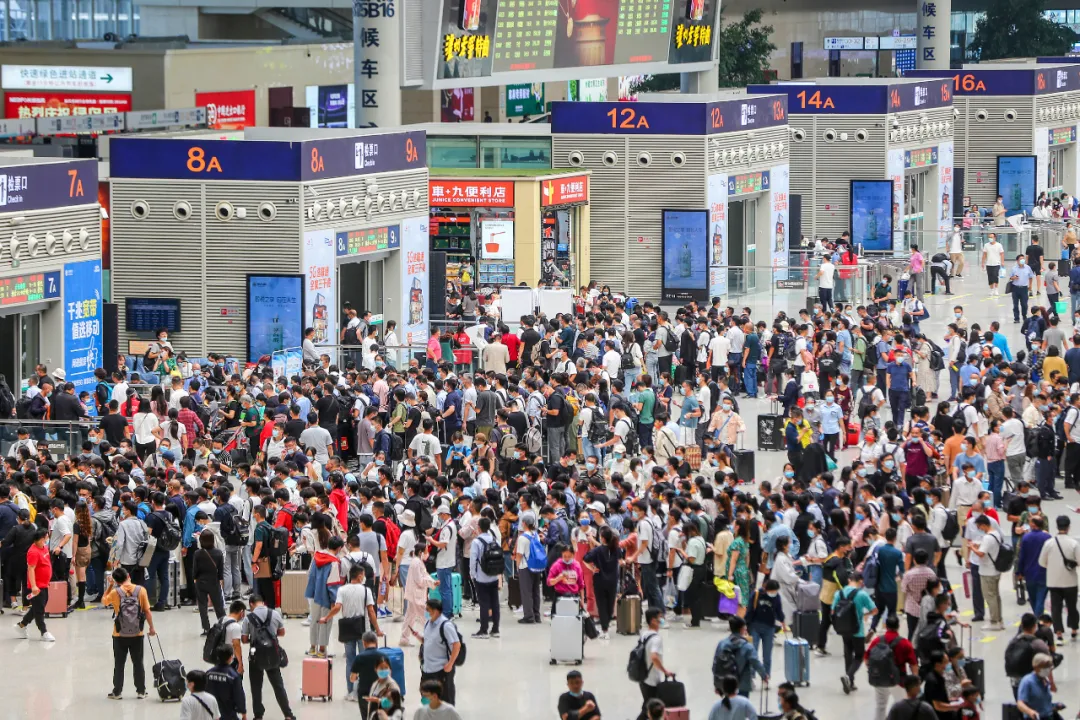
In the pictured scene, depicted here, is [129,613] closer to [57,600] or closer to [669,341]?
[57,600]

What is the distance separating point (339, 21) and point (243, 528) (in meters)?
59.6

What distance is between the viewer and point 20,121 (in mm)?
51125

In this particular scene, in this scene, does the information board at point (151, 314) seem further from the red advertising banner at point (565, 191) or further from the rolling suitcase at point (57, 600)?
the rolling suitcase at point (57, 600)

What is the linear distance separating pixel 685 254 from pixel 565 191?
136 inches

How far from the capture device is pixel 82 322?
31828 millimetres

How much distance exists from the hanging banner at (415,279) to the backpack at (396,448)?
9.98m

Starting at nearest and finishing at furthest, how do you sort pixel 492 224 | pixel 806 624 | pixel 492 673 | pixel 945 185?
pixel 806 624
pixel 492 673
pixel 492 224
pixel 945 185

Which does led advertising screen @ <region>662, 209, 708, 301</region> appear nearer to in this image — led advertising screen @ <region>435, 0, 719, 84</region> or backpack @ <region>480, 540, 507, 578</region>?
led advertising screen @ <region>435, 0, 719, 84</region>

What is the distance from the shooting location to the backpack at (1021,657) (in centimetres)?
1667

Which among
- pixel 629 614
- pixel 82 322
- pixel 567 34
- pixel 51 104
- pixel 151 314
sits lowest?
pixel 629 614

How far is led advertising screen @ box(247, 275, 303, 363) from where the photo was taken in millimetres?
34375

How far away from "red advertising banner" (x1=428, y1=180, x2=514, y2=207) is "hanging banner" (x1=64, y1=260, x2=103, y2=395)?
9.58m

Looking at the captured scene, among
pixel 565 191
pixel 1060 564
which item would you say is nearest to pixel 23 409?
pixel 1060 564

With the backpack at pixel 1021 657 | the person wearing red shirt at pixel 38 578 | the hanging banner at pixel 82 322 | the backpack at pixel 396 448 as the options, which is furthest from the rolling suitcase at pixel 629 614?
the hanging banner at pixel 82 322
